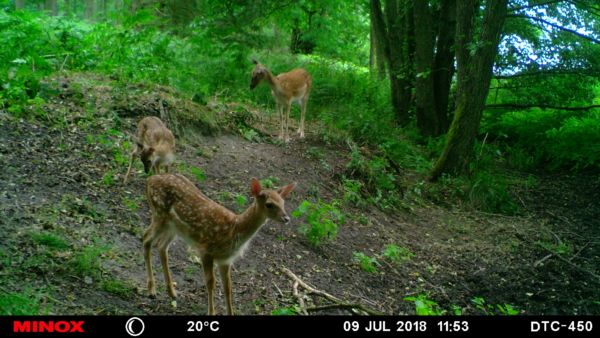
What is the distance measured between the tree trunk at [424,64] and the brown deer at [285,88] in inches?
108

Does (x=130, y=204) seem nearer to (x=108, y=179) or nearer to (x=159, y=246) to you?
(x=108, y=179)

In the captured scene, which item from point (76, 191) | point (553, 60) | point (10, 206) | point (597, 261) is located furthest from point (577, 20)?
point (10, 206)

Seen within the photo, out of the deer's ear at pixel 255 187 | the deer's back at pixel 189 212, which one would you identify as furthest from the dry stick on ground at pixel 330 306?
the deer's ear at pixel 255 187

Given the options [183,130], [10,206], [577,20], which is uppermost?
[577,20]

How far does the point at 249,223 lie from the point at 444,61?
10.1 meters

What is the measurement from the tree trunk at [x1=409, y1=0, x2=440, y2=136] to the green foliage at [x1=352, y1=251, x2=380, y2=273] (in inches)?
277

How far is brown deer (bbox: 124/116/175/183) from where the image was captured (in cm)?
776

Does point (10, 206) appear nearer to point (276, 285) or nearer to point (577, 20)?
point (276, 285)

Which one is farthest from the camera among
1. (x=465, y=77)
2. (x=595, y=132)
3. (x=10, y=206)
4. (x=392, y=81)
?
(x=392, y=81)

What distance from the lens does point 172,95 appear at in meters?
10.8

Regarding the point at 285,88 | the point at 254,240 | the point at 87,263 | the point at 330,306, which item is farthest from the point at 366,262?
the point at 285,88

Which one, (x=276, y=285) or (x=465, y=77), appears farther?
(x=465, y=77)

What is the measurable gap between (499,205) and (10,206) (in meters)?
8.30
